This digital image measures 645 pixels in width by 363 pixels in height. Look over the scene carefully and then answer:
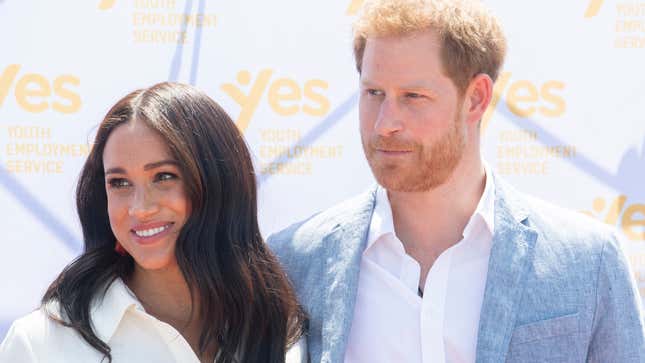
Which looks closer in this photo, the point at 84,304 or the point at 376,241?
the point at 84,304

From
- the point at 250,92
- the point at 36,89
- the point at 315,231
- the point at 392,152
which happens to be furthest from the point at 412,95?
the point at 36,89

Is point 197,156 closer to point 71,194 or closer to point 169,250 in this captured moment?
point 169,250

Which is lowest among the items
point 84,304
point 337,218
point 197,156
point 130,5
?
point 84,304

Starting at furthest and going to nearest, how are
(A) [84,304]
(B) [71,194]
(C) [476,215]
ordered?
(B) [71,194], (C) [476,215], (A) [84,304]

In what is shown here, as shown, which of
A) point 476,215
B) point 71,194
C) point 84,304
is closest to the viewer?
point 84,304

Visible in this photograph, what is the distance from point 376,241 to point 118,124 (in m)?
0.75

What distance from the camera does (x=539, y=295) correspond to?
220 centimetres

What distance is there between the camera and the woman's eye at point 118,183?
7.11 ft

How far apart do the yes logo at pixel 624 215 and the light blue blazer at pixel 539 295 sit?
67 cm

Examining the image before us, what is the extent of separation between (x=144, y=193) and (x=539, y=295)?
39.8 inches

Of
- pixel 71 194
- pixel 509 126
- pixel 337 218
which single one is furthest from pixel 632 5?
pixel 71 194

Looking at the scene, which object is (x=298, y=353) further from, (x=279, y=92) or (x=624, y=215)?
(x=624, y=215)

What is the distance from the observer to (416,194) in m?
2.40

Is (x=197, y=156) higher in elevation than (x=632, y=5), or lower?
lower
